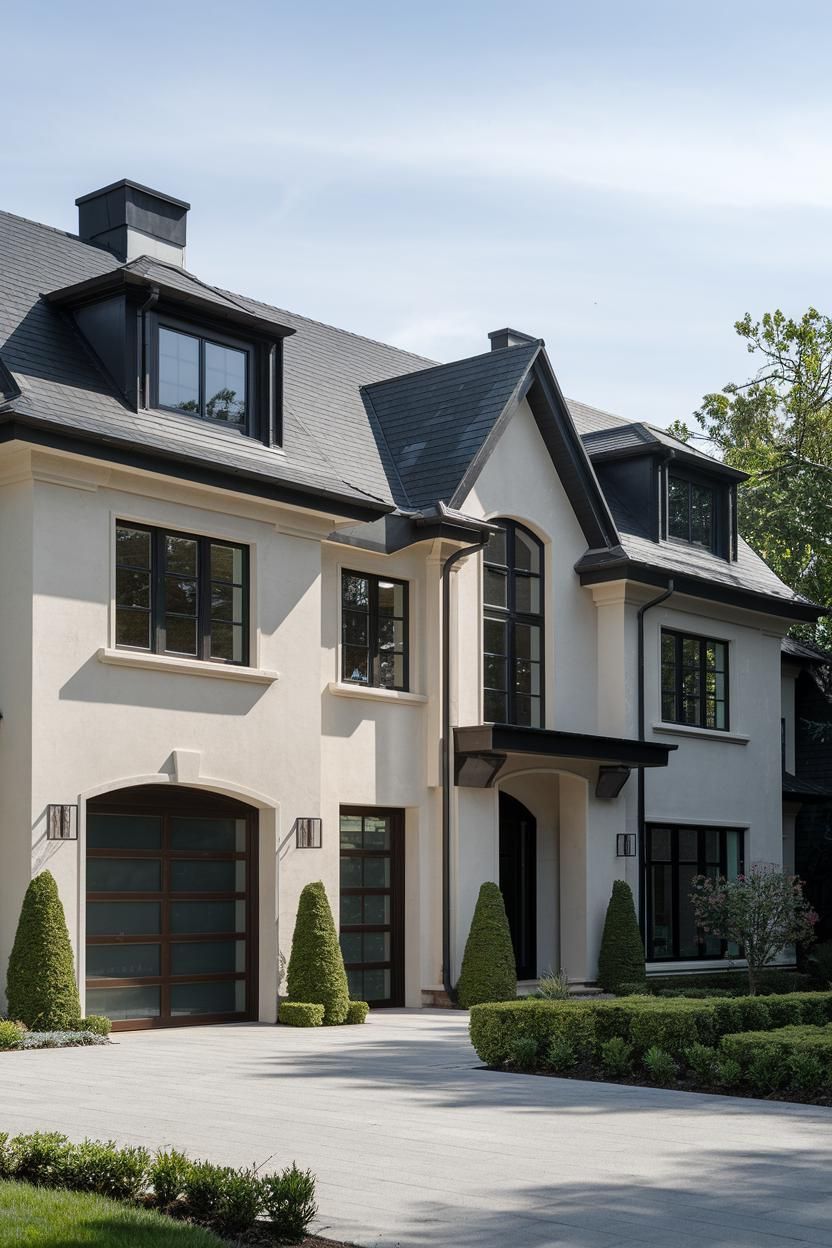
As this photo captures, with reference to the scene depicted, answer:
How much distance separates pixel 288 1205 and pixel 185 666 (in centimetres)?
1110

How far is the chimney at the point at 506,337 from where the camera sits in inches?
1069

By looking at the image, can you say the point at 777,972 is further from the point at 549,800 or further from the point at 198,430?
the point at 198,430

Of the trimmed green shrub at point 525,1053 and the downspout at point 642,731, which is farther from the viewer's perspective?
the downspout at point 642,731

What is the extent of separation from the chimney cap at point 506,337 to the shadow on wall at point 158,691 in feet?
35.1

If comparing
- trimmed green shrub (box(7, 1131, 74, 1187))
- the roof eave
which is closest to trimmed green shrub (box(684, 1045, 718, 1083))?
trimmed green shrub (box(7, 1131, 74, 1187))

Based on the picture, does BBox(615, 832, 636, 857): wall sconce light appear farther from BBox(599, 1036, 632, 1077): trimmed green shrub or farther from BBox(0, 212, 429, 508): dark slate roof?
BBox(599, 1036, 632, 1077): trimmed green shrub

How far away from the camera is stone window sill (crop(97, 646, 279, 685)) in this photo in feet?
55.8

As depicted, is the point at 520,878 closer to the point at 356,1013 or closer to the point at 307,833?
the point at 307,833

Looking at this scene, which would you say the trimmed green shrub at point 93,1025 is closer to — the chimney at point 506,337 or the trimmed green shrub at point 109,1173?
the trimmed green shrub at point 109,1173

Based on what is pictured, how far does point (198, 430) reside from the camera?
18594 mm

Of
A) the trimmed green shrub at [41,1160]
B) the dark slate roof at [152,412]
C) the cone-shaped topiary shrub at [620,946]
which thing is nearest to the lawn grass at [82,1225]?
the trimmed green shrub at [41,1160]

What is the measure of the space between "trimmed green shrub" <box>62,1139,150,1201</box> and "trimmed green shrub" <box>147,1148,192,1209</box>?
11 centimetres

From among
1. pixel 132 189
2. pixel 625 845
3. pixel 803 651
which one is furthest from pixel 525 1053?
pixel 803 651

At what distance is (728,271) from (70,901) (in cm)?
1336
